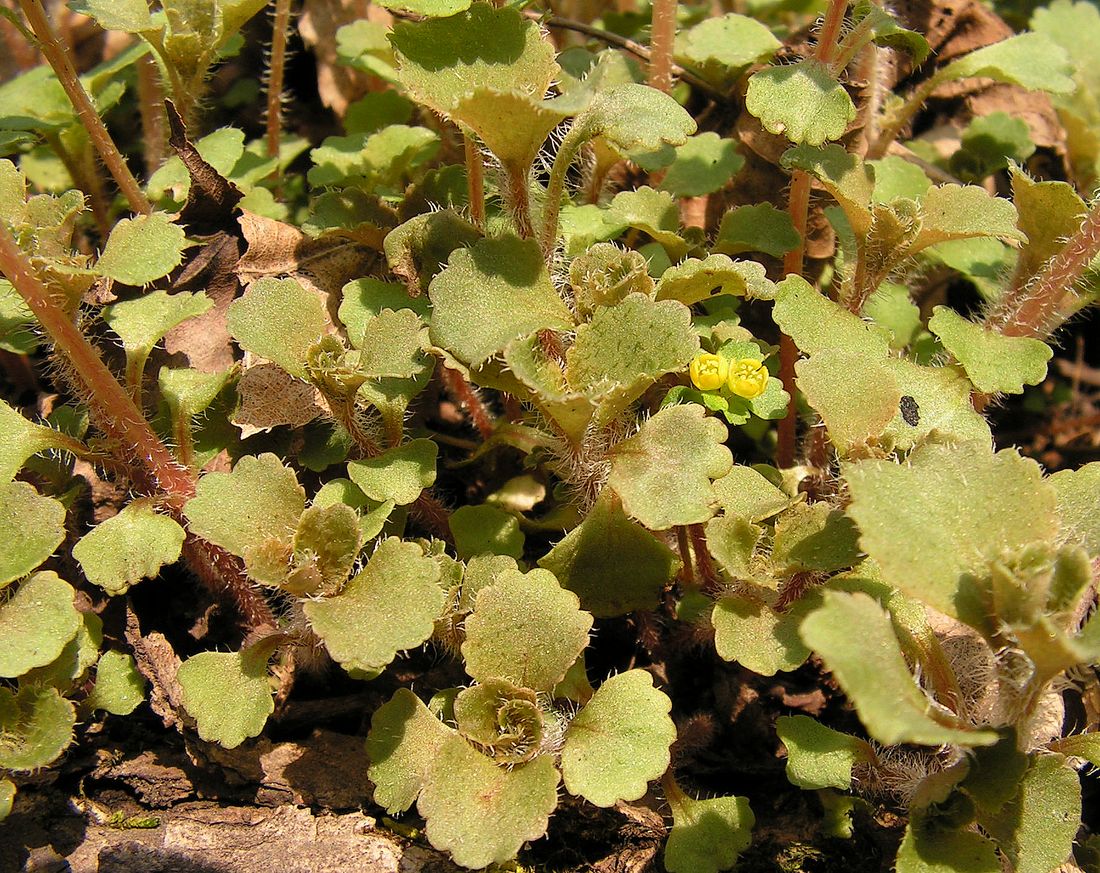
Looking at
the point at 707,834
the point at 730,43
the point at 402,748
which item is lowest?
the point at 707,834

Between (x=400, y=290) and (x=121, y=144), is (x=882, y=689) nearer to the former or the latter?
(x=400, y=290)

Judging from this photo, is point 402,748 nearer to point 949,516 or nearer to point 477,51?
point 949,516

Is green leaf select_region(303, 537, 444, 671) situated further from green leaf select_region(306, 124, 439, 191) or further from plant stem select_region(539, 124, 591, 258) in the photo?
green leaf select_region(306, 124, 439, 191)

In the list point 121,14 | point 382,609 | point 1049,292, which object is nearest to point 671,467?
point 382,609

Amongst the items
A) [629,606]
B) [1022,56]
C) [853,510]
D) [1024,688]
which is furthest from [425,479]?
[1022,56]

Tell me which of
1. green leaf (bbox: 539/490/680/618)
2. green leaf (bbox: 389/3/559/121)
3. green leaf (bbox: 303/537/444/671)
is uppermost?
green leaf (bbox: 389/3/559/121)

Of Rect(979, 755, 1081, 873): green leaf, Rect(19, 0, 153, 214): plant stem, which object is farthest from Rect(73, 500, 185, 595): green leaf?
Rect(979, 755, 1081, 873): green leaf
